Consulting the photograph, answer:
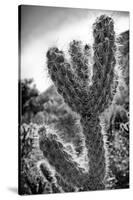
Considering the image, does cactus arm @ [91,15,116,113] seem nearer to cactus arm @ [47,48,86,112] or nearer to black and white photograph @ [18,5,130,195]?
black and white photograph @ [18,5,130,195]

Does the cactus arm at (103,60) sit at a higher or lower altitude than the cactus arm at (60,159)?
higher

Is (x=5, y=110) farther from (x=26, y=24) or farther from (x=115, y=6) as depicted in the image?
(x=115, y=6)

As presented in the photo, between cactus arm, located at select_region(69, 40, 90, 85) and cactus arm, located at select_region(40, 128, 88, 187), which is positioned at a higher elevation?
cactus arm, located at select_region(69, 40, 90, 85)

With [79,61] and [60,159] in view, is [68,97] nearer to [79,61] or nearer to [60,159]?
[79,61]

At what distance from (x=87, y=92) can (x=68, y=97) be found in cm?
24

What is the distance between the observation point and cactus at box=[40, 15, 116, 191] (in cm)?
632

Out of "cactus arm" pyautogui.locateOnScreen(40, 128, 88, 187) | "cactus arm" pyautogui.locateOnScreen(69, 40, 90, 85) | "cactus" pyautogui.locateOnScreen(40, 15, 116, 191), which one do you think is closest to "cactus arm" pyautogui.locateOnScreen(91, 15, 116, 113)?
"cactus" pyautogui.locateOnScreen(40, 15, 116, 191)

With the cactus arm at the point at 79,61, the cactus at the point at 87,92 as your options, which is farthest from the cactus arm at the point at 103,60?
the cactus arm at the point at 79,61

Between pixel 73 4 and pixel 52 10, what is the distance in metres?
0.33

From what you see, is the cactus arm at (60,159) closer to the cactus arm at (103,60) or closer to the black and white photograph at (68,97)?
the black and white photograph at (68,97)

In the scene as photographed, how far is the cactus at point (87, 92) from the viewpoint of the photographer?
6316 millimetres

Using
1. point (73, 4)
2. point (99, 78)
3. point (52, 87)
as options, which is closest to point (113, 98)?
point (99, 78)

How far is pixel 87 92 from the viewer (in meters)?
6.42

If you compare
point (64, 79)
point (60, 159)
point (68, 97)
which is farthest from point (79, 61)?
point (60, 159)
